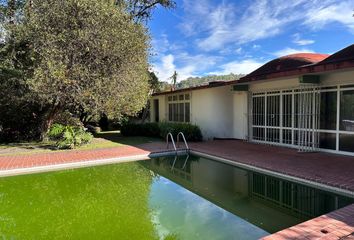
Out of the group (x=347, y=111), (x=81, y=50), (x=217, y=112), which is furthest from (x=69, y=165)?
(x=347, y=111)

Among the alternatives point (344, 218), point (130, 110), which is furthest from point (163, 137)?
point (344, 218)

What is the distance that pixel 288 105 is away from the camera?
12.4m

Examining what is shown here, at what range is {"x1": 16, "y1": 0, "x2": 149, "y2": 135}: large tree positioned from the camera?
11859 millimetres

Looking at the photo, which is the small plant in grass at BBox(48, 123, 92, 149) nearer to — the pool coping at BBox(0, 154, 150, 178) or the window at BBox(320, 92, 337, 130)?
the pool coping at BBox(0, 154, 150, 178)

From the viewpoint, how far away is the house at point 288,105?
10.1 meters

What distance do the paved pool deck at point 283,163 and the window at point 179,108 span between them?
530 centimetres

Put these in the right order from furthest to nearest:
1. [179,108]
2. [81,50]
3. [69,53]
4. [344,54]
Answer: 1. [179,108]
2. [81,50]
3. [69,53]
4. [344,54]

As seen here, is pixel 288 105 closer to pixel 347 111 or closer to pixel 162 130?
pixel 347 111

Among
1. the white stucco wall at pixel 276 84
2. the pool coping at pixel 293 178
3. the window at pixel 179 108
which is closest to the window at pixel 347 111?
the white stucco wall at pixel 276 84

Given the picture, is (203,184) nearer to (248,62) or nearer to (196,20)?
(196,20)

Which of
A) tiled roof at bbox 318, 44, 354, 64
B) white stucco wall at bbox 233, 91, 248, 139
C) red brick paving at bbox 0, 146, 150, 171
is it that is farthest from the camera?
white stucco wall at bbox 233, 91, 248, 139

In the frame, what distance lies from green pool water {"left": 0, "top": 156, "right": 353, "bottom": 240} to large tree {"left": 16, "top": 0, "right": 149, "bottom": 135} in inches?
171

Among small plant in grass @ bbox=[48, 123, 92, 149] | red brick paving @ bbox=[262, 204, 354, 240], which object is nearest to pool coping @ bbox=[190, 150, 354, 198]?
red brick paving @ bbox=[262, 204, 354, 240]

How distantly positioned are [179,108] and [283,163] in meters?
11.2
